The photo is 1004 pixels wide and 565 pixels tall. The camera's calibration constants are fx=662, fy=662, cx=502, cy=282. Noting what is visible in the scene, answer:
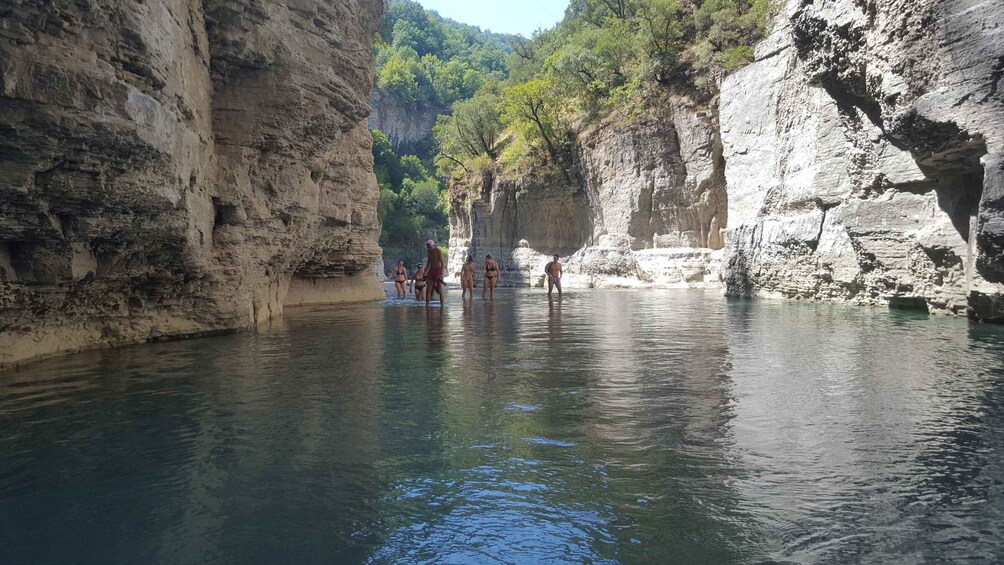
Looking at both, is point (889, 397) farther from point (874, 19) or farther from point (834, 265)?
point (834, 265)

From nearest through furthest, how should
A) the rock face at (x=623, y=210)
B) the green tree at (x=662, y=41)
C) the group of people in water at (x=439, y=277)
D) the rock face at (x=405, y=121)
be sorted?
the group of people in water at (x=439, y=277)
the rock face at (x=623, y=210)
the green tree at (x=662, y=41)
the rock face at (x=405, y=121)

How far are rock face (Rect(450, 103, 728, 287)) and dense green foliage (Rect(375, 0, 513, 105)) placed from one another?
44.8 metres

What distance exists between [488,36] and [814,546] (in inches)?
6120

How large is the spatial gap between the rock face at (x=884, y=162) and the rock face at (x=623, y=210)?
8349mm

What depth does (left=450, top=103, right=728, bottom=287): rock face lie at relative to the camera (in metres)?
32.5

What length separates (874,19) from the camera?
12.0m

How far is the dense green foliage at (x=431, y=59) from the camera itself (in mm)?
93500

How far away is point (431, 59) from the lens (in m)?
104

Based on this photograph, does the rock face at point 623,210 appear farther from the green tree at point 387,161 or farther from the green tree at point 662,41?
the green tree at point 387,161

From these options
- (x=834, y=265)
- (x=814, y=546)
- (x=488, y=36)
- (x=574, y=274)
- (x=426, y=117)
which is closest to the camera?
(x=814, y=546)

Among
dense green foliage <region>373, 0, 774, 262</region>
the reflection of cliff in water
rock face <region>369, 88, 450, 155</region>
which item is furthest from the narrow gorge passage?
rock face <region>369, 88, 450, 155</region>

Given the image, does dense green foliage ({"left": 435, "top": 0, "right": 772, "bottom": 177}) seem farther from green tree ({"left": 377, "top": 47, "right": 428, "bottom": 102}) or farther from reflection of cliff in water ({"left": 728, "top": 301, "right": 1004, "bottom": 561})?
green tree ({"left": 377, "top": 47, "right": 428, "bottom": 102})

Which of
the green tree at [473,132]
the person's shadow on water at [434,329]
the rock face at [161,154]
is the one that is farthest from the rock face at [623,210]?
the rock face at [161,154]

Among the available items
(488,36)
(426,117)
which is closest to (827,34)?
(426,117)
